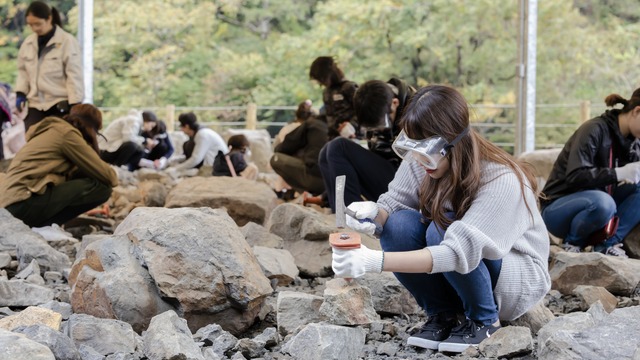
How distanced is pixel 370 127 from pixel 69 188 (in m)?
1.53

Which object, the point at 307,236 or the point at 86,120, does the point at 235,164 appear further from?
the point at 307,236

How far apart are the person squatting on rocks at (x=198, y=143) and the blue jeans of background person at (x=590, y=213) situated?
4.65 meters

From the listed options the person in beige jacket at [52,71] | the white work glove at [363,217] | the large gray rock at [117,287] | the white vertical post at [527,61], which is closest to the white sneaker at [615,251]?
the white work glove at [363,217]

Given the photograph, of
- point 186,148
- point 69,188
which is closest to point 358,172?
point 69,188

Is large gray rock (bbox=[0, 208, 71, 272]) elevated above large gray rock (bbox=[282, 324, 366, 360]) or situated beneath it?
situated beneath

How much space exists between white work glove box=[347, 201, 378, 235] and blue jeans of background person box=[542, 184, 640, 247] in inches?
67.0

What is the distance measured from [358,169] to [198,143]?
4239mm

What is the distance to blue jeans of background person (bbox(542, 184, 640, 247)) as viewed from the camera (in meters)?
3.85

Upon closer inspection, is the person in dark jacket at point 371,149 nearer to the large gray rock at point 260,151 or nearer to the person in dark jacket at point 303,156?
the person in dark jacket at point 303,156

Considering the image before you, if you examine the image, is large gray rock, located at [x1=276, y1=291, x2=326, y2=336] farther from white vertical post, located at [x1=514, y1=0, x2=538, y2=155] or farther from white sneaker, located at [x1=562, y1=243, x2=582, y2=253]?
white vertical post, located at [x1=514, y1=0, x2=538, y2=155]

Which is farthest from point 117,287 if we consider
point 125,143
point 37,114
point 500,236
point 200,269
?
point 125,143

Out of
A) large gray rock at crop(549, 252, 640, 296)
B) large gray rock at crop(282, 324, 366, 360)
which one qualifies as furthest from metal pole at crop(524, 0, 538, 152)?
large gray rock at crop(282, 324, 366, 360)

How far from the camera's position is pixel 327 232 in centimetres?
396

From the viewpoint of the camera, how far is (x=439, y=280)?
251 centimetres
